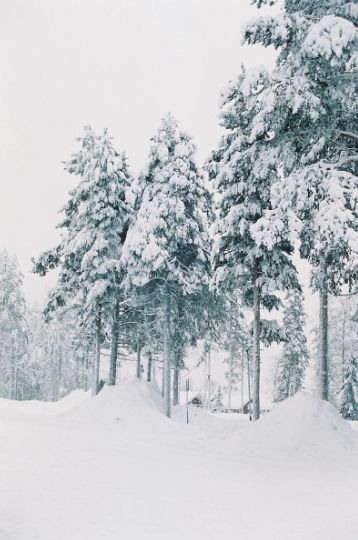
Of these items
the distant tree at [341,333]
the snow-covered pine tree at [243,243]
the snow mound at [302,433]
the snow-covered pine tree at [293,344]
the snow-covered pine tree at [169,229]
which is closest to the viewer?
the snow mound at [302,433]

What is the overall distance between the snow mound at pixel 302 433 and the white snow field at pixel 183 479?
0.03 m

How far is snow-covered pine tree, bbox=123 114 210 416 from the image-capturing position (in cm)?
2136

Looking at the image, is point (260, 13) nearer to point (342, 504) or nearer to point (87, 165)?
point (342, 504)

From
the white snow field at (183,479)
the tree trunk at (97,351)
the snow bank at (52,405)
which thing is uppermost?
the tree trunk at (97,351)

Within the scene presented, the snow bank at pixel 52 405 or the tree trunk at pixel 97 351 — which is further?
the snow bank at pixel 52 405

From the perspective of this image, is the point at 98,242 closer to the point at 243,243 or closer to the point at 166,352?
the point at 166,352

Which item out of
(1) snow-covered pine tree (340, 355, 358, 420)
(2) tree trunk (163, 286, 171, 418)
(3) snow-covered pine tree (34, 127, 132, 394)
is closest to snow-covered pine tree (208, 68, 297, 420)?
(2) tree trunk (163, 286, 171, 418)

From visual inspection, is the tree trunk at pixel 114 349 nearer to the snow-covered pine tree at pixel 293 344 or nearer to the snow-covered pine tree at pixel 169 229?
the snow-covered pine tree at pixel 169 229

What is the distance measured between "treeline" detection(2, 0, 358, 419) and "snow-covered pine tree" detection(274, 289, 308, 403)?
17163 millimetres

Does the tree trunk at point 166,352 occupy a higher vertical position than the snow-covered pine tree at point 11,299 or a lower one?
lower

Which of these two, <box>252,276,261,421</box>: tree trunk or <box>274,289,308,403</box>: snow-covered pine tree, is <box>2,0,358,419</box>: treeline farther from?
<box>274,289,308,403</box>: snow-covered pine tree

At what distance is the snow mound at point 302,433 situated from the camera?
42.6 feet

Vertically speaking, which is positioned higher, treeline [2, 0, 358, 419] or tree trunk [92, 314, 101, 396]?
treeline [2, 0, 358, 419]

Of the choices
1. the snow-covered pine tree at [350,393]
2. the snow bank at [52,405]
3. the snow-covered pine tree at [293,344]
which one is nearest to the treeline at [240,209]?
the snow bank at [52,405]
